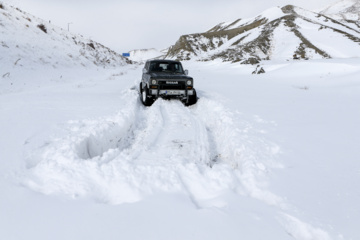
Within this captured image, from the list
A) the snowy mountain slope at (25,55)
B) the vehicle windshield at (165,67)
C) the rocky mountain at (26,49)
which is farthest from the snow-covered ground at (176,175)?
the rocky mountain at (26,49)

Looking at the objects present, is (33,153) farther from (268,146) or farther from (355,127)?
(355,127)

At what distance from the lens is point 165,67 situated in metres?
10.0

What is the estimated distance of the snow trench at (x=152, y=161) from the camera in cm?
299

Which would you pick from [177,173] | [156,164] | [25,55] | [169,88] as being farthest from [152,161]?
[25,55]

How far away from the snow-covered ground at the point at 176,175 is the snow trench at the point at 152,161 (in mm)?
19

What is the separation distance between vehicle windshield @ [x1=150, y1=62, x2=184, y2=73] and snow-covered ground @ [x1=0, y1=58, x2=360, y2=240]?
3.84 meters

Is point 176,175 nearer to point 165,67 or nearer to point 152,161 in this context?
point 152,161

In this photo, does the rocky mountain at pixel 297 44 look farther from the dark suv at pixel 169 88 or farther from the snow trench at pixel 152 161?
the snow trench at pixel 152 161

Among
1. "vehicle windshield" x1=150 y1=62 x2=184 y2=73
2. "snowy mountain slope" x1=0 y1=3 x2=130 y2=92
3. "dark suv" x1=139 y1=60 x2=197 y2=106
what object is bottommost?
"dark suv" x1=139 y1=60 x2=197 y2=106

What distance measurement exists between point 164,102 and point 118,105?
1.95 m

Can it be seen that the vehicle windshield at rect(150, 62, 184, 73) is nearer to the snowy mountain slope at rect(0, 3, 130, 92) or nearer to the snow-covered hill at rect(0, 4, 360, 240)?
the snow-covered hill at rect(0, 4, 360, 240)

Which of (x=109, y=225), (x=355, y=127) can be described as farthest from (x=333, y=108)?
(x=109, y=225)

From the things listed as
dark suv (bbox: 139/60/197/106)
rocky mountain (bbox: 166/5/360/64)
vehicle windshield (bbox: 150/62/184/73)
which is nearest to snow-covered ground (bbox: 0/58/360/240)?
dark suv (bbox: 139/60/197/106)

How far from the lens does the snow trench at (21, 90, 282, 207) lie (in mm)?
2988
